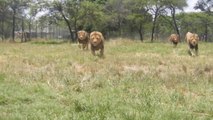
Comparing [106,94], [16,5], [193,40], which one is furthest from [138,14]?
[106,94]

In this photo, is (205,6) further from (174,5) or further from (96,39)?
(96,39)

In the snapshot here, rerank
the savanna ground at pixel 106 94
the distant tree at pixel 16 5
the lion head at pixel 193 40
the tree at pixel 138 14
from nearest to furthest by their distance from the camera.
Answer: the savanna ground at pixel 106 94 < the lion head at pixel 193 40 < the distant tree at pixel 16 5 < the tree at pixel 138 14

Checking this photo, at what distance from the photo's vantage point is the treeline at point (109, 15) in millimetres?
46594

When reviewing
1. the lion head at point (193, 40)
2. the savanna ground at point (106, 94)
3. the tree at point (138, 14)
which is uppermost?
the tree at point (138, 14)

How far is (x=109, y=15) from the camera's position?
50.1 meters

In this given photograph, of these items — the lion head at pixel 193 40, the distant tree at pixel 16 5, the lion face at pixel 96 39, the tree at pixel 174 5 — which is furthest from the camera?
the tree at pixel 174 5

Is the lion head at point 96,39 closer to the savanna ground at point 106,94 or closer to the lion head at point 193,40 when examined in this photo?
the lion head at point 193,40

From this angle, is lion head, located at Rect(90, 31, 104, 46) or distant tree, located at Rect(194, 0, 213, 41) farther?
distant tree, located at Rect(194, 0, 213, 41)

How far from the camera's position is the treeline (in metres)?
46.6

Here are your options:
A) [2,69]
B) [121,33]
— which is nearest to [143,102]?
[2,69]

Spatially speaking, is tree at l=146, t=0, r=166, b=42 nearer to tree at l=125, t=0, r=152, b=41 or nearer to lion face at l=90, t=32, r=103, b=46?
tree at l=125, t=0, r=152, b=41

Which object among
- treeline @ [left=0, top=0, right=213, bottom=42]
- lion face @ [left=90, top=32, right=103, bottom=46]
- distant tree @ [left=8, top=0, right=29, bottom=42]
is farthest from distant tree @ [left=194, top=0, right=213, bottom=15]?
lion face @ [left=90, top=32, right=103, bottom=46]

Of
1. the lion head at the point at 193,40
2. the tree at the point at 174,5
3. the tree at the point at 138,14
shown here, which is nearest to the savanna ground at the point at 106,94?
the lion head at the point at 193,40

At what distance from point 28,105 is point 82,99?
39.8 inches
